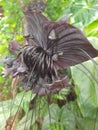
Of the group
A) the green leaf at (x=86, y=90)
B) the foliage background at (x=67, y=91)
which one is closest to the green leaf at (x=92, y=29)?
the foliage background at (x=67, y=91)

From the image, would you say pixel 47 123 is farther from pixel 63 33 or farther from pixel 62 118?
pixel 63 33

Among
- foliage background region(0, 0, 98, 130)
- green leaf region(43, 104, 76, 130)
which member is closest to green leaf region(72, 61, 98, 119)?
foliage background region(0, 0, 98, 130)

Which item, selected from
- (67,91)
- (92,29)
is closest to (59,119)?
(67,91)

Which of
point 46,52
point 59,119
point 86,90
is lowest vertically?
point 59,119

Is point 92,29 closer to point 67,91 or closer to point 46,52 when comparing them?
point 67,91

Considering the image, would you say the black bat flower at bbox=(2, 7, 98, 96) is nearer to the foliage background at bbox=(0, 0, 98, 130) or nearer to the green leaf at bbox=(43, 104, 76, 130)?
the foliage background at bbox=(0, 0, 98, 130)

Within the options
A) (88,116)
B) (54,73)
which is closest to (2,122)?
(88,116)
